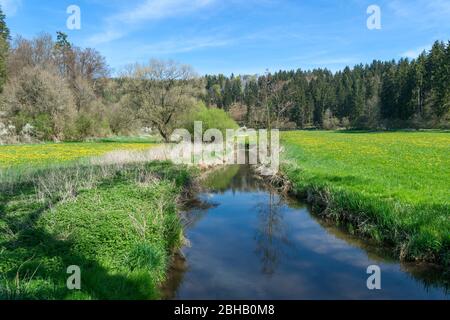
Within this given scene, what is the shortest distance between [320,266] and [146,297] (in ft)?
14.2

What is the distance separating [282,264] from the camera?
890 centimetres

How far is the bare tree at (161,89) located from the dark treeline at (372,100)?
8069 mm

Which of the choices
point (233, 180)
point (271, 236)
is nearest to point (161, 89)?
point (233, 180)

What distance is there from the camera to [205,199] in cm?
1662

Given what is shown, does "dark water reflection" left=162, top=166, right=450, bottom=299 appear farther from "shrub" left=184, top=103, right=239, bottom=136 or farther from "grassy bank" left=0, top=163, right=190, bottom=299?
"shrub" left=184, top=103, right=239, bottom=136

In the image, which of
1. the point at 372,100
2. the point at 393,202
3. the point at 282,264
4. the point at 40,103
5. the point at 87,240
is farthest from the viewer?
the point at 372,100

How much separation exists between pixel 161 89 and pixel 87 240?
119 ft

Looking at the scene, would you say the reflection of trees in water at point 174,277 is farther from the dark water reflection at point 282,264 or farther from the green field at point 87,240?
the green field at point 87,240

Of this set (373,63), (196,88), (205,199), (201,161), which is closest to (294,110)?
(373,63)

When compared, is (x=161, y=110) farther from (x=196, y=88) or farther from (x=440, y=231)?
(x=440, y=231)

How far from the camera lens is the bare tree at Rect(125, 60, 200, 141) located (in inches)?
1644

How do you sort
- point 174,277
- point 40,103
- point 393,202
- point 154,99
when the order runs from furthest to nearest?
point 40,103, point 154,99, point 393,202, point 174,277

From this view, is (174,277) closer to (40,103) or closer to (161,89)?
(161,89)

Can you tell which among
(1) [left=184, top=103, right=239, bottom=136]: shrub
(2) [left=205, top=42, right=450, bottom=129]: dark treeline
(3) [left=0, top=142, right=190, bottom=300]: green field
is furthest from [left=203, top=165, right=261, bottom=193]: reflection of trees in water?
A: (1) [left=184, top=103, right=239, bottom=136]: shrub
